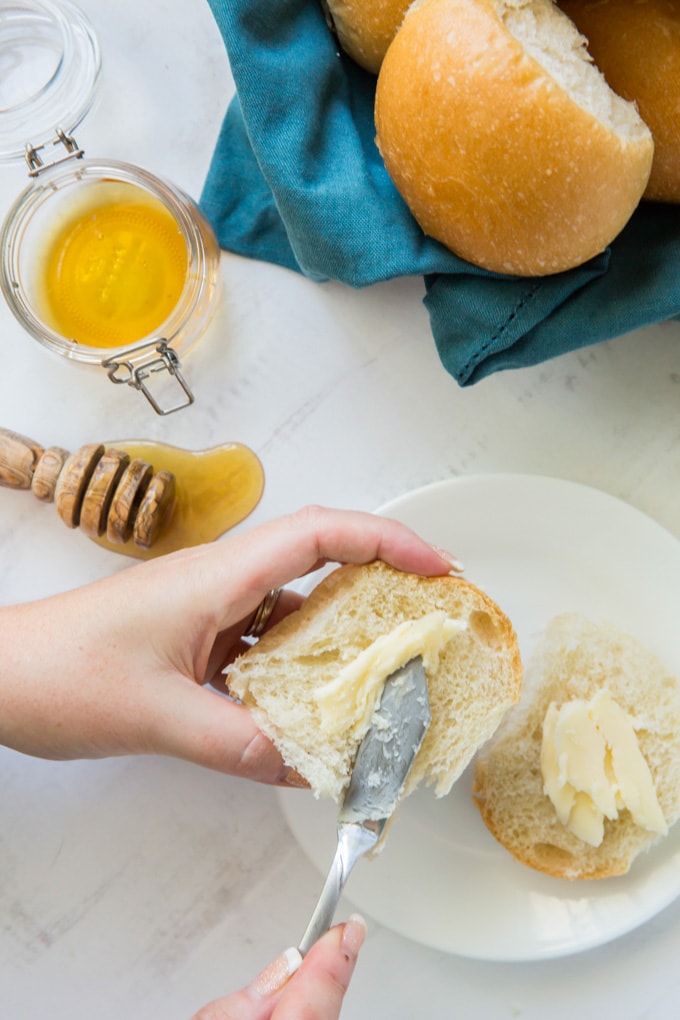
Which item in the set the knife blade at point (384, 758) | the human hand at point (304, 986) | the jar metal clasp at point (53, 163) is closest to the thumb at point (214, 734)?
the knife blade at point (384, 758)

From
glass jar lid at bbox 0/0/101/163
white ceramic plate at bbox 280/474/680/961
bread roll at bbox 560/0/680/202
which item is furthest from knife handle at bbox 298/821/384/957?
glass jar lid at bbox 0/0/101/163

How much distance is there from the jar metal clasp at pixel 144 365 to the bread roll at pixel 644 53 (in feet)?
2.32

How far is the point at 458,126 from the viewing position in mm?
993

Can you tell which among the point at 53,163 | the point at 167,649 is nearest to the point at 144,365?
the point at 53,163

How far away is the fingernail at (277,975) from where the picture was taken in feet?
3.24

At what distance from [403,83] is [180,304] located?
1.51 feet

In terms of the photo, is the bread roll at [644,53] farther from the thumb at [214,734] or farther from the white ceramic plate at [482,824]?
the thumb at [214,734]

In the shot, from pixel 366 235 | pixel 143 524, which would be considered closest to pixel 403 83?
pixel 366 235

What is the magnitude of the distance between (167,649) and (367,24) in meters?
0.86

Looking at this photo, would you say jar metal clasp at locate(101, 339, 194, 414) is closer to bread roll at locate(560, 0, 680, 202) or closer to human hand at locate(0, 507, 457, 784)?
human hand at locate(0, 507, 457, 784)

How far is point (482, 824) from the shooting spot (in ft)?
4.38

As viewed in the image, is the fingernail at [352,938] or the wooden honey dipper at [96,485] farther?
the wooden honey dipper at [96,485]

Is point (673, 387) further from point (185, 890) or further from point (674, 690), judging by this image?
point (185, 890)

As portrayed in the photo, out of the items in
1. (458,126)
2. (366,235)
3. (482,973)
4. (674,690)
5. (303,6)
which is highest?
(303,6)
